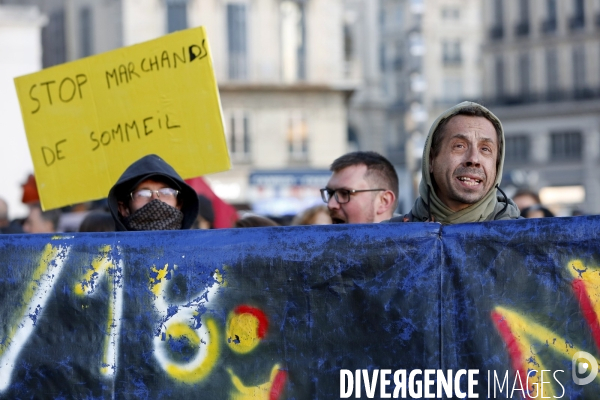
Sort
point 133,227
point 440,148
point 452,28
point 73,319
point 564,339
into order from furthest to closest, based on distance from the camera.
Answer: point 452,28, point 133,227, point 440,148, point 73,319, point 564,339

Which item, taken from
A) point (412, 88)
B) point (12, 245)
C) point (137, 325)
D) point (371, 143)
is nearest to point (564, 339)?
point (137, 325)

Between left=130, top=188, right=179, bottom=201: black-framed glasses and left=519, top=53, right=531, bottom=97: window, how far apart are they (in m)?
52.1

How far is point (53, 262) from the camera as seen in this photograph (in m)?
3.33

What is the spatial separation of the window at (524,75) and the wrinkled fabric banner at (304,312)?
174 feet

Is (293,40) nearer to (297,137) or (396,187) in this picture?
(297,137)

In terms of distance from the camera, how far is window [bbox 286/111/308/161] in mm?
32250

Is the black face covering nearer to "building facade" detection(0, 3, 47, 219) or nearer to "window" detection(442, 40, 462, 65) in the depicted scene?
"building facade" detection(0, 3, 47, 219)

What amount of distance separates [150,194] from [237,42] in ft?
94.0

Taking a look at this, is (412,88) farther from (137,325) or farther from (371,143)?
(371,143)

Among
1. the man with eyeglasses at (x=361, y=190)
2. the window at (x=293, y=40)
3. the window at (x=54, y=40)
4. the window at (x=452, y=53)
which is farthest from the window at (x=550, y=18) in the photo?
the man with eyeglasses at (x=361, y=190)

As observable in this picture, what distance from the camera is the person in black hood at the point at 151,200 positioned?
4.15 meters

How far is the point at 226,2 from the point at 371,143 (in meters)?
32.7

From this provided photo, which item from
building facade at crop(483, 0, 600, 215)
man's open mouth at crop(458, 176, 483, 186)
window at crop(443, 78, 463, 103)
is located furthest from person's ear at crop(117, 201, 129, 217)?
window at crop(443, 78, 463, 103)

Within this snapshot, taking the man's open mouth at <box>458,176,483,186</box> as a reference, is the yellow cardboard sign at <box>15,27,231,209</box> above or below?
above
